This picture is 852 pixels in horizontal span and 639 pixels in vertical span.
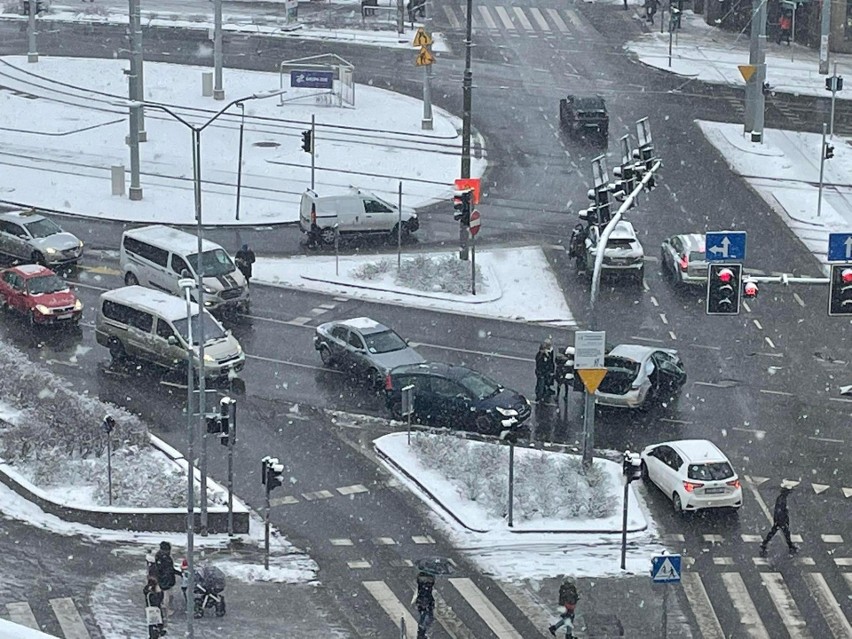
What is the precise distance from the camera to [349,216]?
171 ft

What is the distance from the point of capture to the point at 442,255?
50.6 metres

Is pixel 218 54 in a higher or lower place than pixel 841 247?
higher

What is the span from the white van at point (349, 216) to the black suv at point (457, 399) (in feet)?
45.8

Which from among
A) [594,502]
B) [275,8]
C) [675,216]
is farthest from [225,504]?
[275,8]

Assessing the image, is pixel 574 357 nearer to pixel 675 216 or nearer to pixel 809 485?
pixel 809 485

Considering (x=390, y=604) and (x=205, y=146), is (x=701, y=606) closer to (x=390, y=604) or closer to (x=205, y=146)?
(x=390, y=604)

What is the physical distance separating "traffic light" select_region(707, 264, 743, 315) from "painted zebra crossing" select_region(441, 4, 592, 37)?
50.7 meters

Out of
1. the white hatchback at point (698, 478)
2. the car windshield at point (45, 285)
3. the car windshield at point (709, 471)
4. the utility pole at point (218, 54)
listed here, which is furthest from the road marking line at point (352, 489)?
the utility pole at point (218, 54)

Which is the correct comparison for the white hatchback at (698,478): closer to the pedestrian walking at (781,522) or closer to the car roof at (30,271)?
the pedestrian walking at (781,522)

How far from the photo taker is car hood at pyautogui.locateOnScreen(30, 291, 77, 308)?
143 feet

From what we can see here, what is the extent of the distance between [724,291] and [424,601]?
31.1ft

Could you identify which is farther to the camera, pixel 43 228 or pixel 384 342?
pixel 43 228

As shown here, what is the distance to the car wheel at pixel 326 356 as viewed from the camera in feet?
135

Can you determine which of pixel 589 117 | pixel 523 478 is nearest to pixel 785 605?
pixel 523 478
